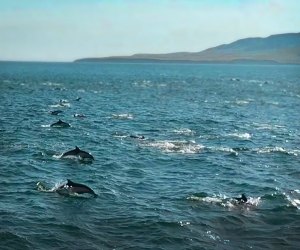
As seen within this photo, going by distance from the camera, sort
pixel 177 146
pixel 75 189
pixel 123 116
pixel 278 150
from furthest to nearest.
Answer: pixel 123 116, pixel 177 146, pixel 278 150, pixel 75 189

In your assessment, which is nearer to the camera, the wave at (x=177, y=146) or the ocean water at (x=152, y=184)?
the ocean water at (x=152, y=184)

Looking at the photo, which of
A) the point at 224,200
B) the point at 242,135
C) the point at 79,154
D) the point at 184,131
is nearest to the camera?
the point at 224,200

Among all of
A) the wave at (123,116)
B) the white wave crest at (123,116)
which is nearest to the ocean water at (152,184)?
the wave at (123,116)

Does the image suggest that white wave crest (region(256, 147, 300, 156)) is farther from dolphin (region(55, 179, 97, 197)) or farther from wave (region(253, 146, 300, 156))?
dolphin (region(55, 179, 97, 197))

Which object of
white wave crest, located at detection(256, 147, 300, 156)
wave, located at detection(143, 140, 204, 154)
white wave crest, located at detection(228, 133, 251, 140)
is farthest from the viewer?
white wave crest, located at detection(228, 133, 251, 140)

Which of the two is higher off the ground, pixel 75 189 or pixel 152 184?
pixel 75 189

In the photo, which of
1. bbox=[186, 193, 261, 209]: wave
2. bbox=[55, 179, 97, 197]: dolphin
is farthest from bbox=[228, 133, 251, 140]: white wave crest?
bbox=[55, 179, 97, 197]: dolphin

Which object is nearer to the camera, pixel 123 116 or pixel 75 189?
pixel 75 189

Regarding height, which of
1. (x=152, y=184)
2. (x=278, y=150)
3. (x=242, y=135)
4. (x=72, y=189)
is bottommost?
(x=242, y=135)

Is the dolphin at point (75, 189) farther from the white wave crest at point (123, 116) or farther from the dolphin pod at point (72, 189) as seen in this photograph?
the white wave crest at point (123, 116)

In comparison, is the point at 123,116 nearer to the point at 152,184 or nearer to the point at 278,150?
the point at 278,150

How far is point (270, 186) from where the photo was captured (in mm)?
31266

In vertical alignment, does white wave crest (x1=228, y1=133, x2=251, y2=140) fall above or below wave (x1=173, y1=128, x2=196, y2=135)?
below

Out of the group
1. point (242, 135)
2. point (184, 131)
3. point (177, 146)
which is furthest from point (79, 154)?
point (242, 135)
